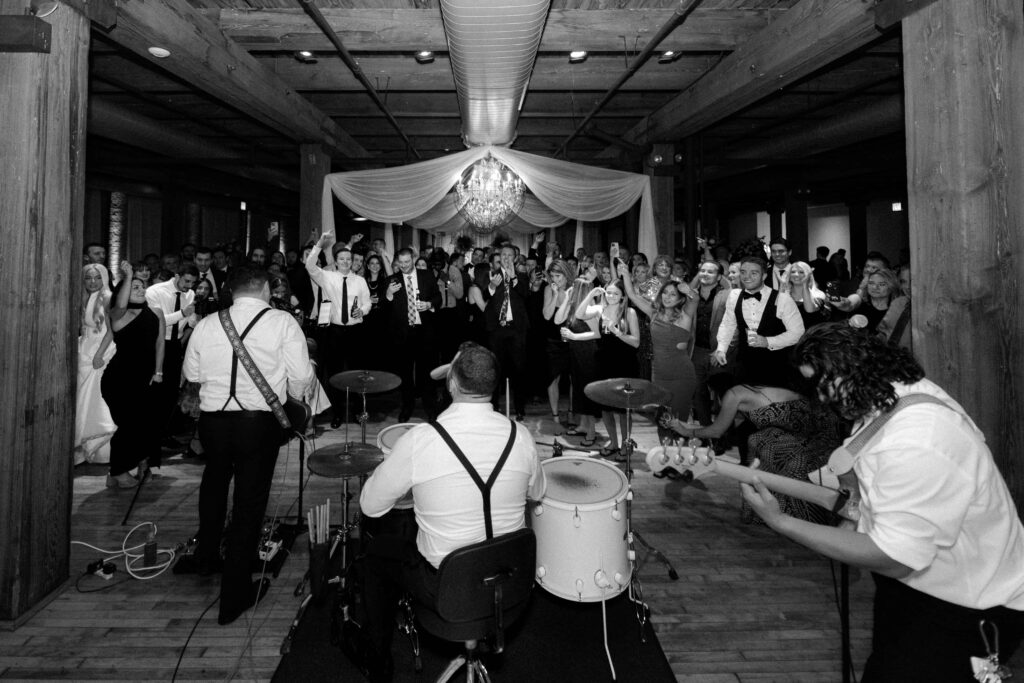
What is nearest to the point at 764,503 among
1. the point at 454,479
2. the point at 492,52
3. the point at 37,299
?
the point at 454,479

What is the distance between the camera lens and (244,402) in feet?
8.09

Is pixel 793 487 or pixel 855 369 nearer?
pixel 855 369

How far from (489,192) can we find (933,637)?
4740 mm

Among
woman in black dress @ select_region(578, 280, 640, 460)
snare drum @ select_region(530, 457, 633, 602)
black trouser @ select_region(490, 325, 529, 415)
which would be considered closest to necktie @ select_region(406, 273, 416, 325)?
black trouser @ select_region(490, 325, 529, 415)

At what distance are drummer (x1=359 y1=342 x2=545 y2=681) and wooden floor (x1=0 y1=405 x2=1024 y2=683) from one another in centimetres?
75

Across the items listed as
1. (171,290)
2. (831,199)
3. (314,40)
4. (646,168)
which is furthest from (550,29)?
(831,199)

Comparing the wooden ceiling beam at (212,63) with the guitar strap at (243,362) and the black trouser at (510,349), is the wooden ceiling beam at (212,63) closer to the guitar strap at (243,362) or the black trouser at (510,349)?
the guitar strap at (243,362)

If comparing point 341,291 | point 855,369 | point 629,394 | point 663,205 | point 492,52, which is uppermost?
point 663,205

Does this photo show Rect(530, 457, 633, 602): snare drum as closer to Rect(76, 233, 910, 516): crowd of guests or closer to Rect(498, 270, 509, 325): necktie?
Rect(76, 233, 910, 516): crowd of guests

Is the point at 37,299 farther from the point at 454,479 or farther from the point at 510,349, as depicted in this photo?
the point at 510,349

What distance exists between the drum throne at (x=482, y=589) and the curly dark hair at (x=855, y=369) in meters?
0.96

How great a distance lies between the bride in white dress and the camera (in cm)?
384

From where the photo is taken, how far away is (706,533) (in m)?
3.29

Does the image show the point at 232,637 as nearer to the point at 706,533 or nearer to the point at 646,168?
the point at 706,533
